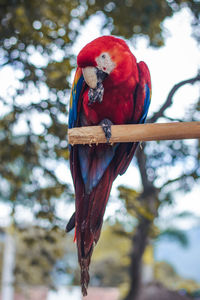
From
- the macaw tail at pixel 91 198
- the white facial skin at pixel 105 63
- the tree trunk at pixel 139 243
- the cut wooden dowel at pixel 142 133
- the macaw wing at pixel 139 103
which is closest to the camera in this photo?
the cut wooden dowel at pixel 142 133

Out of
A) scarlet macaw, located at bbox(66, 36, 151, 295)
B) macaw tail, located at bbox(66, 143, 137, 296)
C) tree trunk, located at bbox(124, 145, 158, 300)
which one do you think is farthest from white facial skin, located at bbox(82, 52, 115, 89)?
tree trunk, located at bbox(124, 145, 158, 300)

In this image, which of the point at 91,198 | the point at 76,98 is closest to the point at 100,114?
the point at 76,98

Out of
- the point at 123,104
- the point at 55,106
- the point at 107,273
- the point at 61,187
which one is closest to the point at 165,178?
the point at 61,187

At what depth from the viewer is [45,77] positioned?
88.3 inches

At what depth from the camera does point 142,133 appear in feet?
3.59

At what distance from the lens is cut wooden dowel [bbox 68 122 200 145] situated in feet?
3.46

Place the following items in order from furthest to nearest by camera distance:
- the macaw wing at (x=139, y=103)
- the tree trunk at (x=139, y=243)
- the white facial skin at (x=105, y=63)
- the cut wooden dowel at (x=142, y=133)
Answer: the tree trunk at (x=139, y=243), the macaw wing at (x=139, y=103), the white facial skin at (x=105, y=63), the cut wooden dowel at (x=142, y=133)

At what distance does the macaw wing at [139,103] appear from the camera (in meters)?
1.47

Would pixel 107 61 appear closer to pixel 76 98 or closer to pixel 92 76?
pixel 92 76

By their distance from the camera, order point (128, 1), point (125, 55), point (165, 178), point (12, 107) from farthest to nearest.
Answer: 1. point (165, 178)
2. point (128, 1)
3. point (12, 107)
4. point (125, 55)

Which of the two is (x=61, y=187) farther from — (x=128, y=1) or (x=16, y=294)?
(x=16, y=294)

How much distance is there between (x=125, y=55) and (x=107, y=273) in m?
10.8

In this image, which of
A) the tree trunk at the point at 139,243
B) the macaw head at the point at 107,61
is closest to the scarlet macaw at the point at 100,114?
the macaw head at the point at 107,61

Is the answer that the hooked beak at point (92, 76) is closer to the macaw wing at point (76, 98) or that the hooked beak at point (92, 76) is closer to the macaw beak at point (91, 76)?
the macaw beak at point (91, 76)
